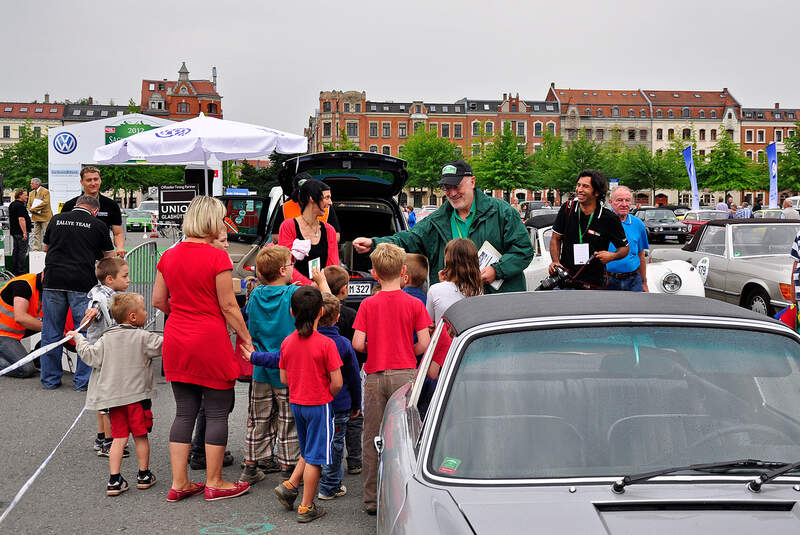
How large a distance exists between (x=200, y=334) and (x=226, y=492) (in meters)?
1.05

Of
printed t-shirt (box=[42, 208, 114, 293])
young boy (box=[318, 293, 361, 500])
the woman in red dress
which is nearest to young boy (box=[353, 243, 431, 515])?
young boy (box=[318, 293, 361, 500])

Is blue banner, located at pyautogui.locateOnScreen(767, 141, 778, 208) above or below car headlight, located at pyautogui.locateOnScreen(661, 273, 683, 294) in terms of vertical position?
above

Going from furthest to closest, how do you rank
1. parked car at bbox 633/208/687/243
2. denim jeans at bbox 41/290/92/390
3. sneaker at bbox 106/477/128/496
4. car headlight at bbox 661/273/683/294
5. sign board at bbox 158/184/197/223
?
parked car at bbox 633/208/687/243 → sign board at bbox 158/184/197/223 → car headlight at bbox 661/273/683/294 → denim jeans at bbox 41/290/92/390 → sneaker at bbox 106/477/128/496

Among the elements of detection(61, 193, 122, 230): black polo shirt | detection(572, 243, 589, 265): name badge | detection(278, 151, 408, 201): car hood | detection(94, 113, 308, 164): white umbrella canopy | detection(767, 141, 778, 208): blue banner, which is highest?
detection(767, 141, 778, 208): blue banner

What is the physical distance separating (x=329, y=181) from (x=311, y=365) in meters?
5.10

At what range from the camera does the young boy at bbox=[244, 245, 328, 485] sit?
5438mm

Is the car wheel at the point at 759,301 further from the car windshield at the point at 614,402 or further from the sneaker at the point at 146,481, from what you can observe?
the car windshield at the point at 614,402

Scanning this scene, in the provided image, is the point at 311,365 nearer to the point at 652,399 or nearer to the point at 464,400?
the point at 464,400

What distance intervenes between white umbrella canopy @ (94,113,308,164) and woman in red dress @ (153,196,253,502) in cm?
735

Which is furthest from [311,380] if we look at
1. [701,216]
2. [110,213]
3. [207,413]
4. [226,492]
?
[701,216]

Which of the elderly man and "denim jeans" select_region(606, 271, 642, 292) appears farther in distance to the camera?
the elderly man

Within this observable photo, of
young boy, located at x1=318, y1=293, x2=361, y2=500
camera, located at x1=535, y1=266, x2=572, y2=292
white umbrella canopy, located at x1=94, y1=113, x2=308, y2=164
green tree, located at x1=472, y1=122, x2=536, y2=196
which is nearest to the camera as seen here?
young boy, located at x1=318, y1=293, x2=361, y2=500

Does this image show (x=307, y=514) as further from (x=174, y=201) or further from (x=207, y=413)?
(x=174, y=201)

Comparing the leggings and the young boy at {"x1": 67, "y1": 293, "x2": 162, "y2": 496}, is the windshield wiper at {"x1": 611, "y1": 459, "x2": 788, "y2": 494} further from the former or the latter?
the young boy at {"x1": 67, "y1": 293, "x2": 162, "y2": 496}
